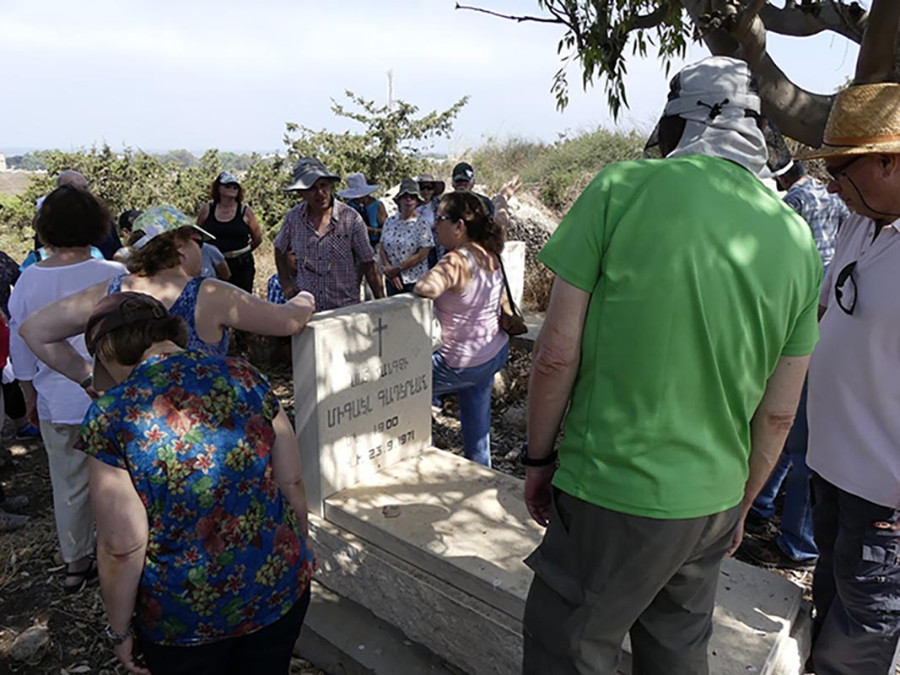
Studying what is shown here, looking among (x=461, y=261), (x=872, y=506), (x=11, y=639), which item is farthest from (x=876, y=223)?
(x=11, y=639)

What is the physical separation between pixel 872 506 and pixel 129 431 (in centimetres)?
223

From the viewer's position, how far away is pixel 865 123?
2.01 metres

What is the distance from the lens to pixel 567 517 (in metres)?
1.65

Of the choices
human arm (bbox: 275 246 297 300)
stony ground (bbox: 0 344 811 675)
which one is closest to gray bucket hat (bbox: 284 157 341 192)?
human arm (bbox: 275 246 297 300)

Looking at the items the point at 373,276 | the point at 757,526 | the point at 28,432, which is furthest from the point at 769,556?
the point at 28,432

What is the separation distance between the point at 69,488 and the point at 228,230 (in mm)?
3306

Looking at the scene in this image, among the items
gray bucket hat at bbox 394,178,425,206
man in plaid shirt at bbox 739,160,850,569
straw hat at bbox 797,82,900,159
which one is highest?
straw hat at bbox 797,82,900,159

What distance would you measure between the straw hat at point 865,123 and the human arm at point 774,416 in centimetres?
75

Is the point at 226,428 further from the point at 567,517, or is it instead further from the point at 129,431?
the point at 567,517

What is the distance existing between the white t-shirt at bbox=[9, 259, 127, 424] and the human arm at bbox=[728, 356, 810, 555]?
2769 mm

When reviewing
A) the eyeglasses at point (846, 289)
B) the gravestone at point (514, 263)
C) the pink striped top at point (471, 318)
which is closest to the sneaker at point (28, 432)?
the pink striped top at point (471, 318)

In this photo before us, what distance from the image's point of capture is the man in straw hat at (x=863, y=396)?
2.07 metres

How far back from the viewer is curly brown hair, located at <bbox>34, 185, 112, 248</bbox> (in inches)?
118

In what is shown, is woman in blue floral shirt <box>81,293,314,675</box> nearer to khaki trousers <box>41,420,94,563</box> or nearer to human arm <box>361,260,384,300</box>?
khaki trousers <box>41,420,94,563</box>
